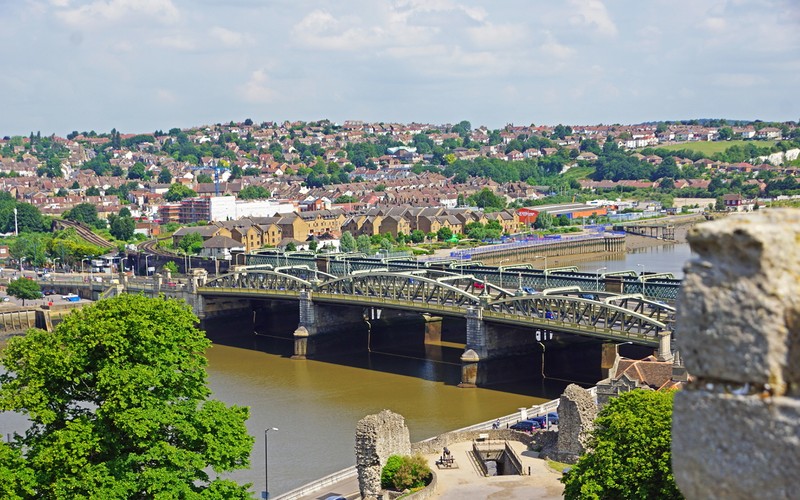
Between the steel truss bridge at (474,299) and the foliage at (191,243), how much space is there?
32.3m

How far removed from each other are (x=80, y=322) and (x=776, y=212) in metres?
17.6

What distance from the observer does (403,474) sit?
26828 millimetres

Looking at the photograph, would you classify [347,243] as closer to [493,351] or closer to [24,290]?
[24,290]

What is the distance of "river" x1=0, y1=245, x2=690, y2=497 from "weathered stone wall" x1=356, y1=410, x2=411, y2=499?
200 inches

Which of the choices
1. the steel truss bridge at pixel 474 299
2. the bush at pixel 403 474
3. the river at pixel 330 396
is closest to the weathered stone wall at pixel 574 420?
the bush at pixel 403 474

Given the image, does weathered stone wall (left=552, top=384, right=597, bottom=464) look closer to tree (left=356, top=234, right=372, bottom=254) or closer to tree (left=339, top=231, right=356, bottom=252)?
tree (left=339, top=231, right=356, bottom=252)

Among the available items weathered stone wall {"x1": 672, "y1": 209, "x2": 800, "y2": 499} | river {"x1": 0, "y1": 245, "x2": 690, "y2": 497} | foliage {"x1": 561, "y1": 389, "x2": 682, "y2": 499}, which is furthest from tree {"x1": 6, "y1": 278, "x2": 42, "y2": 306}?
weathered stone wall {"x1": 672, "y1": 209, "x2": 800, "y2": 499}

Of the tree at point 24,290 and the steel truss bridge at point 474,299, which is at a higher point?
the steel truss bridge at point 474,299

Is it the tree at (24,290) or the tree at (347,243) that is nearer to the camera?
the tree at (24,290)

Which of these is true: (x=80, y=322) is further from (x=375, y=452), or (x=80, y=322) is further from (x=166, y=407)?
(x=375, y=452)

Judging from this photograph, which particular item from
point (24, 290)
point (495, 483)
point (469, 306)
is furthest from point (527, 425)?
point (24, 290)

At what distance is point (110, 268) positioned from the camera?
99438 millimetres

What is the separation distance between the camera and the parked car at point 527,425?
113ft

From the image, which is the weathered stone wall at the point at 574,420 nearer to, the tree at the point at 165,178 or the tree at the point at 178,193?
the tree at the point at 178,193
